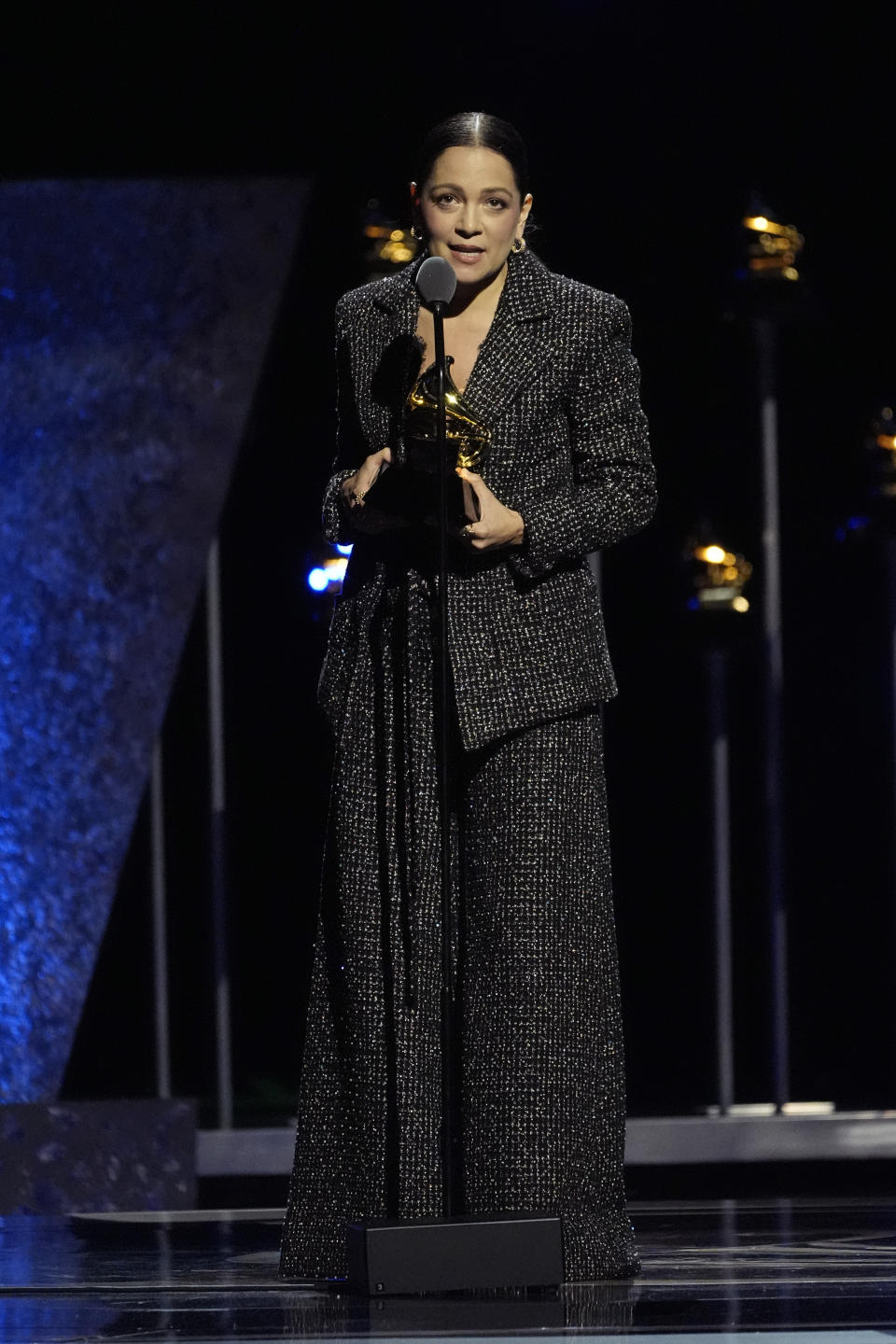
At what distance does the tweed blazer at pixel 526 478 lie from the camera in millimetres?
2014

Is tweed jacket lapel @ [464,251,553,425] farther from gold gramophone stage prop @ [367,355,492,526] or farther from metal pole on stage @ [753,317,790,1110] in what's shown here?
metal pole on stage @ [753,317,790,1110]

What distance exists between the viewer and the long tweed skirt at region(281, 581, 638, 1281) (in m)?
1.97

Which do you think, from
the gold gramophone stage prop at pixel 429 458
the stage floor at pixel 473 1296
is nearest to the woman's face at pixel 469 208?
the gold gramophone stage prop at pixel 429 458

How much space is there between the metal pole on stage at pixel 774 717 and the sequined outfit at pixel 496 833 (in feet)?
6.30

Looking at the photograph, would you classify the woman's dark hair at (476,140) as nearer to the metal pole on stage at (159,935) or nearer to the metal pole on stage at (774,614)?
the metal pole on stage at (774,614)

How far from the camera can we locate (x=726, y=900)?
3939mm

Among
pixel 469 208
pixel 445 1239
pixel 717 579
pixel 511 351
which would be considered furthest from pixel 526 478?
pixel 717 579

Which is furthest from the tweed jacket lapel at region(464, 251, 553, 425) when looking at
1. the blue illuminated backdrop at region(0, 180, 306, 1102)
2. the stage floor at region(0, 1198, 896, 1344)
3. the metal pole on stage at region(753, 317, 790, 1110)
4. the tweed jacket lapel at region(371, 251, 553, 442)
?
the blue illuminated backdrop at region(0, 180, 306, 1102)

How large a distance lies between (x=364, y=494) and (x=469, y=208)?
1.07 feet

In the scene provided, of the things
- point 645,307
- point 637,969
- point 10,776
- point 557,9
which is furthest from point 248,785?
point 557,9

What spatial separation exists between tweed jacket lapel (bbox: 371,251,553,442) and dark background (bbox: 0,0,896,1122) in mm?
1754

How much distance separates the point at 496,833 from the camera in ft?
6.61

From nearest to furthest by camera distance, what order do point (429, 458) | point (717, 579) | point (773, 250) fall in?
1. point (429, 458)
2. point (773, 250)
3. point (717, 579)

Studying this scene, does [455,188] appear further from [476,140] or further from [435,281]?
[435,281]
